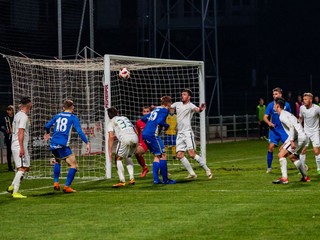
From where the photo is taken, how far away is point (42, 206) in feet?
53.0

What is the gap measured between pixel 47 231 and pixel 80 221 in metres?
0.99

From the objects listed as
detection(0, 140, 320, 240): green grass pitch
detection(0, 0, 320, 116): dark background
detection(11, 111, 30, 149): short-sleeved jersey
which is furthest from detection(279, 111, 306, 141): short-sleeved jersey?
detection(0, 0, 320, 116): dark background

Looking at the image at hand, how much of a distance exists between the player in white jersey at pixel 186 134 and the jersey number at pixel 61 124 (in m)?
3.35

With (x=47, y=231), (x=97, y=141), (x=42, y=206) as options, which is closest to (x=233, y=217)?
(x=47, y=231)

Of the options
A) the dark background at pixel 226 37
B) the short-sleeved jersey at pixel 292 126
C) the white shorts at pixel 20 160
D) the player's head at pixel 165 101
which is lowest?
the white shorts at pixel 20 160

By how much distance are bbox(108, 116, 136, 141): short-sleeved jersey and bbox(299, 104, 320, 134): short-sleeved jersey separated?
454 cm

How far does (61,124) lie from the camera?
18766 millimetres

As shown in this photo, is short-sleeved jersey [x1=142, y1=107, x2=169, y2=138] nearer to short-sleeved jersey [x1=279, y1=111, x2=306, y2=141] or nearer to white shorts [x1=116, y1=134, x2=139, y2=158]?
white shorts [x1=116, y1=134, x2=139, y2=158]

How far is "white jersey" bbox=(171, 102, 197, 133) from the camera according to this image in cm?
2114

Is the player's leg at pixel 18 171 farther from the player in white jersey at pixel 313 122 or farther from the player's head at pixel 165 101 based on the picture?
the player in white jersey at pixel 313 122

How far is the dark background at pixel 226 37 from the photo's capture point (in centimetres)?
4346

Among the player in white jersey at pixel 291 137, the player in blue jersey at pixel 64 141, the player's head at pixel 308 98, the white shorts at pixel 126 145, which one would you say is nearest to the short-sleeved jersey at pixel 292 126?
the player in white jersey at pixel 291 137

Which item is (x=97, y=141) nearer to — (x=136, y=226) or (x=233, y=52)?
(x=136, y=226)

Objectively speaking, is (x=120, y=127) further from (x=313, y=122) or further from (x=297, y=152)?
(x=313, y=122)
